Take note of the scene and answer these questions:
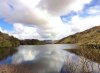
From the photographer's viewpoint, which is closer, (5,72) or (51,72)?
(5,72)

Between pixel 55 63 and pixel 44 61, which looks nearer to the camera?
pixel 55 63

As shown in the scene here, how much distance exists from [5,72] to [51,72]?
42.5ft

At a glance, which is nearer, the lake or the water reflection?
the lake

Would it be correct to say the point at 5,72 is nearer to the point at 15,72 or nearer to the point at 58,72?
the point at 15,72

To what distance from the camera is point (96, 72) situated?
42.6 metres

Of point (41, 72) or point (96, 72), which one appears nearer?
point (96, 72)

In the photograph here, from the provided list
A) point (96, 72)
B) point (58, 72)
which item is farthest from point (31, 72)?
point (96, 72)

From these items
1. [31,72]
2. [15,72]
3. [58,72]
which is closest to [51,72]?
[58,72]

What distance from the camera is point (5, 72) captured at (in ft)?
136

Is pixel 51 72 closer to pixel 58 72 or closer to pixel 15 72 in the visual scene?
pixel 58 72

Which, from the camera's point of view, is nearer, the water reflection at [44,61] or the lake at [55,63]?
the lake at [55,63]

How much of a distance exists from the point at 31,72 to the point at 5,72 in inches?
297

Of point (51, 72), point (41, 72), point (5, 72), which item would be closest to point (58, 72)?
point (51, 72)

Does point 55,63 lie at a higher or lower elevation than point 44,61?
lower
